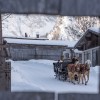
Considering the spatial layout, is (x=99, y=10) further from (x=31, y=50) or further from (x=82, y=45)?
(x=31, y=50)

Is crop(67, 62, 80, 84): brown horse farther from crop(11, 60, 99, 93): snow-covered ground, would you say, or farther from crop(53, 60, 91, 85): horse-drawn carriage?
crop(11, 60, 99, 93): snow-covered ground

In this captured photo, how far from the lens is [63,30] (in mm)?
2855

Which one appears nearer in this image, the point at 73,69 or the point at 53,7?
the point at 53,7

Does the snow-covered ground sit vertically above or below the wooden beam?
below

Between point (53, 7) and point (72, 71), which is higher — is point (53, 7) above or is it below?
above

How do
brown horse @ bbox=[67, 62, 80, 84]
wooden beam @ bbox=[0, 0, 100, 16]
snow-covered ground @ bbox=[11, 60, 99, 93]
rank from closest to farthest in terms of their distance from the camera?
wooden beam @ bbox=[0, 0, 100, 16], snow-covered ground @ bbox=[11, 60, 99, 93], brown horse @ bbox=[67, 62, 80, 84]

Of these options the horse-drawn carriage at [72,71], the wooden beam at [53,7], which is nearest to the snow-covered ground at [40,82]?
the wooden beam at [53,7]

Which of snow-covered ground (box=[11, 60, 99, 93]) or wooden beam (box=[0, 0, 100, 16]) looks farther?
snow-covered ground (box=[11, 60, 99, 93])

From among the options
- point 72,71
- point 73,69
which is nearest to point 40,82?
point 73,69

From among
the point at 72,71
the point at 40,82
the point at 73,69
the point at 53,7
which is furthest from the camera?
the point at 72,71

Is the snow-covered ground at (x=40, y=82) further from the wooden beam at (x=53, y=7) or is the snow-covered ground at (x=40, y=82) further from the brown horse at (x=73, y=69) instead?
the brown horse at (x=73, y=69)

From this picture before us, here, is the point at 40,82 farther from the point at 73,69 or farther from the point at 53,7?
the point at 53,7

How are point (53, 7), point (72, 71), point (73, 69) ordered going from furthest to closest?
point (72, 71)
point (73, 69)
point (53, 7)

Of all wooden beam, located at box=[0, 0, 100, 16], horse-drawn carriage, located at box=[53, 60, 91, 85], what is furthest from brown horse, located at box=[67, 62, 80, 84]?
wooden beam, located at box=[0, 0, 100, 16]
